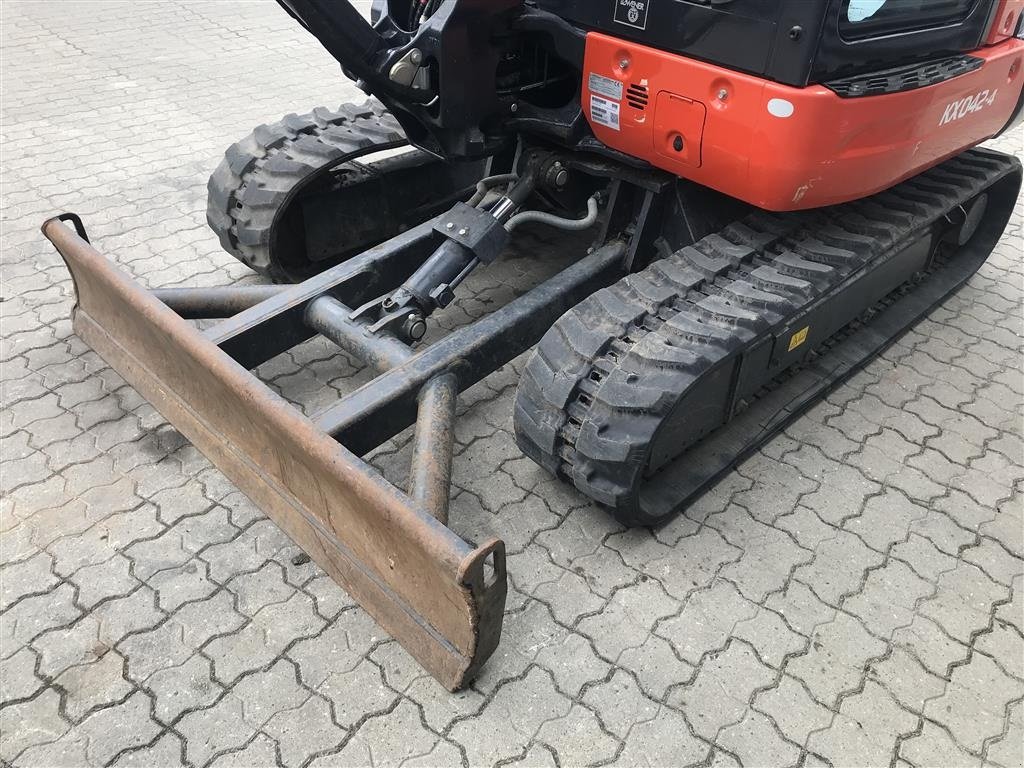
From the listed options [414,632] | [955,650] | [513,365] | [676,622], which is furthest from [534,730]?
[513,365]

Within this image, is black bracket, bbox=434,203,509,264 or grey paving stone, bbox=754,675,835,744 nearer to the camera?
grey paving stone, bbox=754,675,835,744

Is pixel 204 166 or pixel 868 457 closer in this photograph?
pixel 868 457

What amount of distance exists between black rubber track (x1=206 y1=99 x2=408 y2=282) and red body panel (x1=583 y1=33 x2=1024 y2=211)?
45.4 inches

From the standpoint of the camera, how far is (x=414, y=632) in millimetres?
2232

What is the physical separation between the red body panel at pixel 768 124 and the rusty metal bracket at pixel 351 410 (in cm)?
57

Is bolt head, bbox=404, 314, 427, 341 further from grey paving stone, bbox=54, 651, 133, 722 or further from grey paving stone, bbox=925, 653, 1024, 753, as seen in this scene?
grey paving stone, bbox=925, 653, 1024, 753

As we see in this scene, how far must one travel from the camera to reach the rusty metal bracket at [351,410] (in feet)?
6.86

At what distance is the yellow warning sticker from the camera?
2912 mm

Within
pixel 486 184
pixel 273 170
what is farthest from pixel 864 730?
pixel 273 170

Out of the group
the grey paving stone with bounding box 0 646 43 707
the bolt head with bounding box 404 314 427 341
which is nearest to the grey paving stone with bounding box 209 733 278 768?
the grey paving stone with bounding box 0 646 43 707

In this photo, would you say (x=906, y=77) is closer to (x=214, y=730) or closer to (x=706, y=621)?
(x=706, y=621)

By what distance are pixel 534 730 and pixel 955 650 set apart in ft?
Answer: 4.23

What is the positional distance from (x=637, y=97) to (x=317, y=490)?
1.70 metres

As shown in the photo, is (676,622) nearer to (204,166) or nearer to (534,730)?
(534,730)
